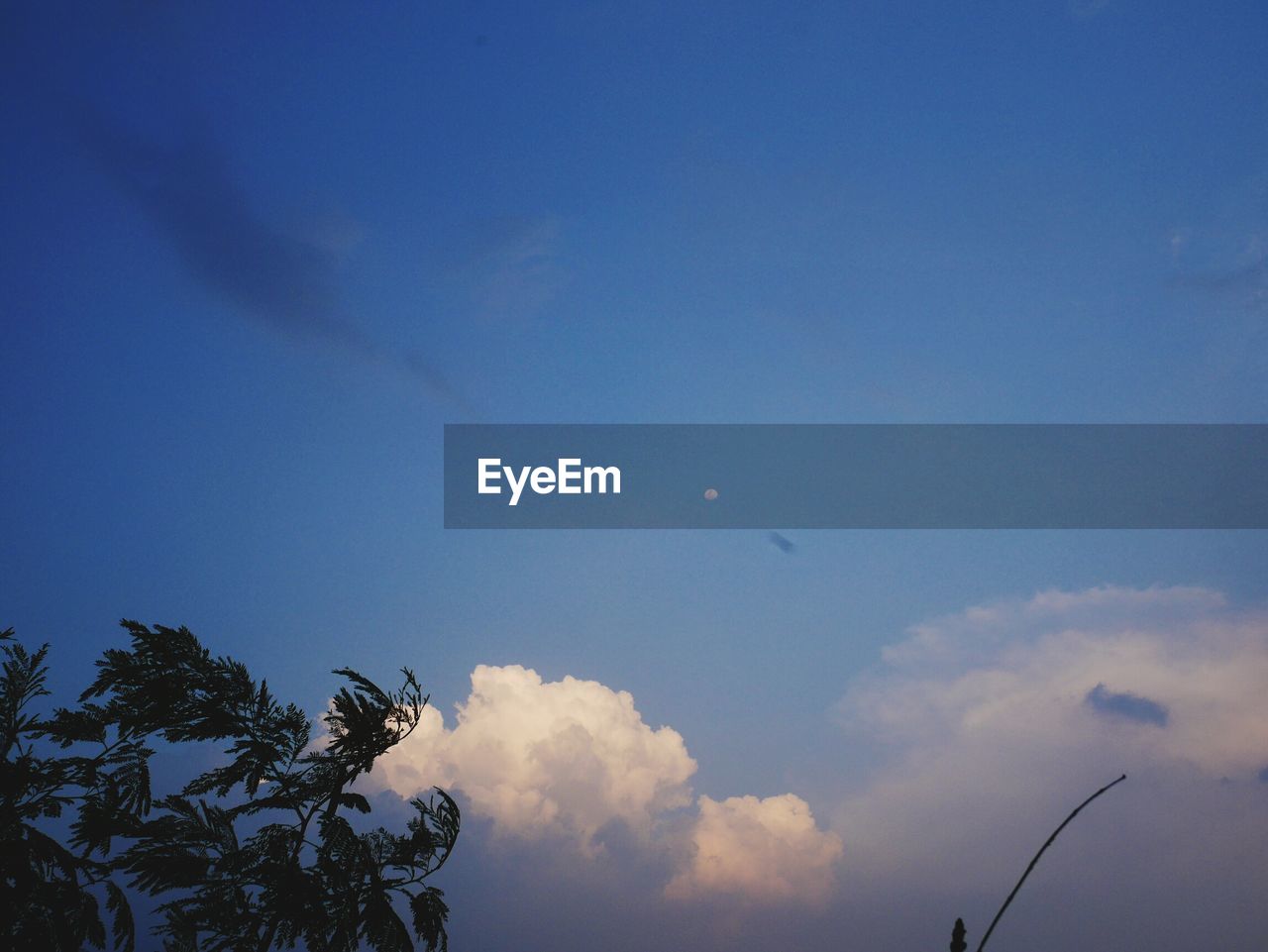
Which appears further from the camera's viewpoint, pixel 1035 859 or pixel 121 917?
pixel 121 917

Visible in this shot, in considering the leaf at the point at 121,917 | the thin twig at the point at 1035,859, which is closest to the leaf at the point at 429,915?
the leaf at the point at 121,917

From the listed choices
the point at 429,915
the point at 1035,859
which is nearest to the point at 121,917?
the point at 429,915

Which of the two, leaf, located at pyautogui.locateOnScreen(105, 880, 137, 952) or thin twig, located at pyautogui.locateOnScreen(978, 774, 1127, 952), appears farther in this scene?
leaf, located at pyautogui.locateOnScreen(105, 880, 137, 952)

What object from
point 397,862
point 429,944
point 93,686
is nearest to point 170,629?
point 93,686

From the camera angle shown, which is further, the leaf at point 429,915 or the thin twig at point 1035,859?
the leaf at point 429,915

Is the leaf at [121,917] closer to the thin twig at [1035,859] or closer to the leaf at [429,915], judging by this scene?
the leaf at [429,915]

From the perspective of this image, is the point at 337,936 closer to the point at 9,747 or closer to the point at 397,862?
the point at 397,862

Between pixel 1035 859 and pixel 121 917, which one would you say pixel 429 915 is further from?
pixel 1035 859

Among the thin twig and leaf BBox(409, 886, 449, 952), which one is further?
leaf BBox(409, 886, 449, 952)

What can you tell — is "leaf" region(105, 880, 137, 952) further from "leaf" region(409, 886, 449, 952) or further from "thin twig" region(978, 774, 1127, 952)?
"thin twig" region(978, 774, 1127, 952)

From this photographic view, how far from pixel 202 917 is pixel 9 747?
138 inches

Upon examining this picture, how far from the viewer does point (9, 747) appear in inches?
378

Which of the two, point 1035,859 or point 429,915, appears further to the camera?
point 429,915

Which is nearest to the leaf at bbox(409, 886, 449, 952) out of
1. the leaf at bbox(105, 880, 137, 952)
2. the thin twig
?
the leaf at bbox(105, 880, 137, 952)
